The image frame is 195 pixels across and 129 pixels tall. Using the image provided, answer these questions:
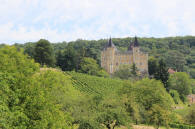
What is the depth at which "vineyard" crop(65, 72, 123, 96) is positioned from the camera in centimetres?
4788

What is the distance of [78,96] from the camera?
1252 inches

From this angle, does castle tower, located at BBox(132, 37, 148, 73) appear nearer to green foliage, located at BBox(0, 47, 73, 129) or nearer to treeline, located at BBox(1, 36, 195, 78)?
treeline, located at BBox(1, 36, 195, 78)

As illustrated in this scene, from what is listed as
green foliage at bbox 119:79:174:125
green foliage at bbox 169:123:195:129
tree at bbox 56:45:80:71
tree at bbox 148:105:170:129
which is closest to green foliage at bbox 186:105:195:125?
green foliage at bbox 169:123:195:129

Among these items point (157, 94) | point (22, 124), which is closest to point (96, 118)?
point (22, 124)

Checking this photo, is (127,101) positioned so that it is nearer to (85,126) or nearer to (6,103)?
(85,126)

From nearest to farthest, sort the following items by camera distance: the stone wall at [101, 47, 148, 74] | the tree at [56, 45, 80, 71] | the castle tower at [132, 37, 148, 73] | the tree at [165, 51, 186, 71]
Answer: the tree at [56, 45, 80, 71] < the castle tower at [132, 37, 148, 73] < the stone wall at [101, 47, 148, 74] < the tree at [165, 51, 186, 71]

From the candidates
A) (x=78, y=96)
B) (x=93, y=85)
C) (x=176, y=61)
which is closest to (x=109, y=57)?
(x=176, y=61)

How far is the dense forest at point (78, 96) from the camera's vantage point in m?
14.7

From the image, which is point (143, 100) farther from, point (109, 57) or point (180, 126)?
point (109, 57)

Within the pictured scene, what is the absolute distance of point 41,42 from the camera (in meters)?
63.8

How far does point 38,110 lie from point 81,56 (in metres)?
61.9

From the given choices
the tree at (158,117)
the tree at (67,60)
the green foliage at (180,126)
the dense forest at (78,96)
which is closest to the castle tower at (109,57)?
the dense forest at (78,96)

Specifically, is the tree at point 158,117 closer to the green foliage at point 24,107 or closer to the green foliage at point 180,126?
the green foliage at point 180,126

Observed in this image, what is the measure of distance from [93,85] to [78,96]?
19.4 m
